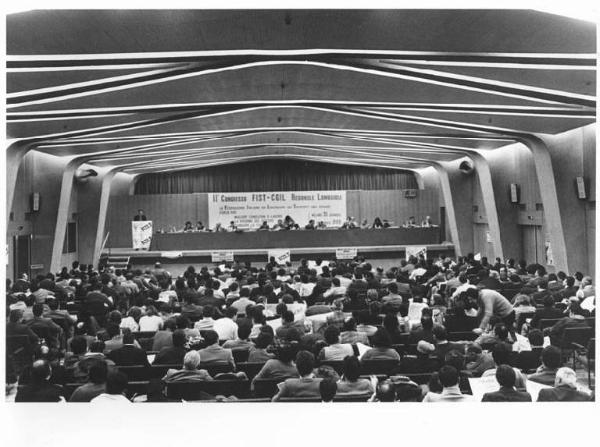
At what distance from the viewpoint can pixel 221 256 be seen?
18.8m

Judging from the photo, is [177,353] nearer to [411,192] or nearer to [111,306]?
[111,306]

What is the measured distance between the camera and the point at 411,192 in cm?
2408

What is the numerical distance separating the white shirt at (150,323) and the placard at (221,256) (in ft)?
31.2

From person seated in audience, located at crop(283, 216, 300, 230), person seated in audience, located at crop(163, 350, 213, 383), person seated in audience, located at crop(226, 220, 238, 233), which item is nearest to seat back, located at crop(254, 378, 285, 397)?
person seated in audience, located at crop(163, 350, 213, 383)

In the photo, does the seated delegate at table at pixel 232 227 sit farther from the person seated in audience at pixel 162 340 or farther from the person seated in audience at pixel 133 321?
the person seated in audience at pixel 162 340

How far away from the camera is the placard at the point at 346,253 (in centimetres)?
1952

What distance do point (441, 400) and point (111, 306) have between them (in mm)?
6526

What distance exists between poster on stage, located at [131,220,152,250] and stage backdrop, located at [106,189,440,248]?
2038 mm

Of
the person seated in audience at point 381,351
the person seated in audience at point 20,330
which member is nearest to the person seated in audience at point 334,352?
the person seated in audience at point 381,351

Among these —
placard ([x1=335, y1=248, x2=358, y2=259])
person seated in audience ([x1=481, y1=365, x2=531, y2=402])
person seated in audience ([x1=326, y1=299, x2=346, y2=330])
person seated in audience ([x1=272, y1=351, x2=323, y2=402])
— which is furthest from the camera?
placard ([x1=335, y1=248, x2=358, y2=259])

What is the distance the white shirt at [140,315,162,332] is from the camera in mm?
8023

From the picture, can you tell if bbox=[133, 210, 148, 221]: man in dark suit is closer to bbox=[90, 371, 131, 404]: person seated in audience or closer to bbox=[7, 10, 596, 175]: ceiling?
bbox=[7, 10, 596, 175]: ceiling

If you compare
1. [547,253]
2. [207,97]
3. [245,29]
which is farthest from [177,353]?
[547,253]
